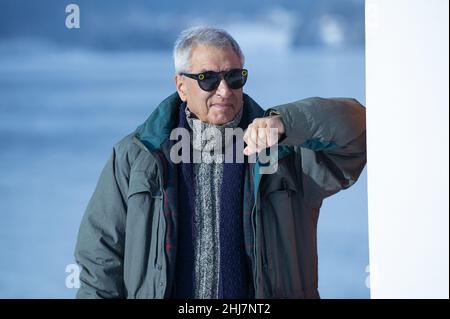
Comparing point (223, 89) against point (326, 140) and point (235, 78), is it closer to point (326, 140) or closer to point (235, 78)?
point (235, 78)

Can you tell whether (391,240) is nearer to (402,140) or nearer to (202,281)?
(402,140)

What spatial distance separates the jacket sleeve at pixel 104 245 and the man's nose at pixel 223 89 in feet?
1.97

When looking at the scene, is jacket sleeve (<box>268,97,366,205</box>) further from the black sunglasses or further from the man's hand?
the black sunglasses

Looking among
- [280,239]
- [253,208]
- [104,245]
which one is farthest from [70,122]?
[280,239]

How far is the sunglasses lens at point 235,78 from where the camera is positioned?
4125mm

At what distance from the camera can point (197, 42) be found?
4.18 metres

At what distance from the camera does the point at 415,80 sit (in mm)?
3604

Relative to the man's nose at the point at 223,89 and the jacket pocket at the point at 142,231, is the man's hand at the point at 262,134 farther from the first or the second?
the jacket pocket at the point at 142,231

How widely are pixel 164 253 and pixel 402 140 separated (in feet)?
3.82

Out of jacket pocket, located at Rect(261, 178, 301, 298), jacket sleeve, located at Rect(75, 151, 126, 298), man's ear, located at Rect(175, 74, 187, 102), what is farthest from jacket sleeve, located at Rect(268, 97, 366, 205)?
jacket sleeve, located at Rect(75, 151, 126, 298)

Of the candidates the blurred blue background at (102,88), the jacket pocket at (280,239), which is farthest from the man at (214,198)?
the blurred blue background at (102,88)

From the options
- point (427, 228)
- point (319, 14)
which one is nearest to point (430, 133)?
point (427, 228)

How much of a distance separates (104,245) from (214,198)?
56 cm

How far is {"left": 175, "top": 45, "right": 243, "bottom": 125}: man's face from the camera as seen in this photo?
162 inches
